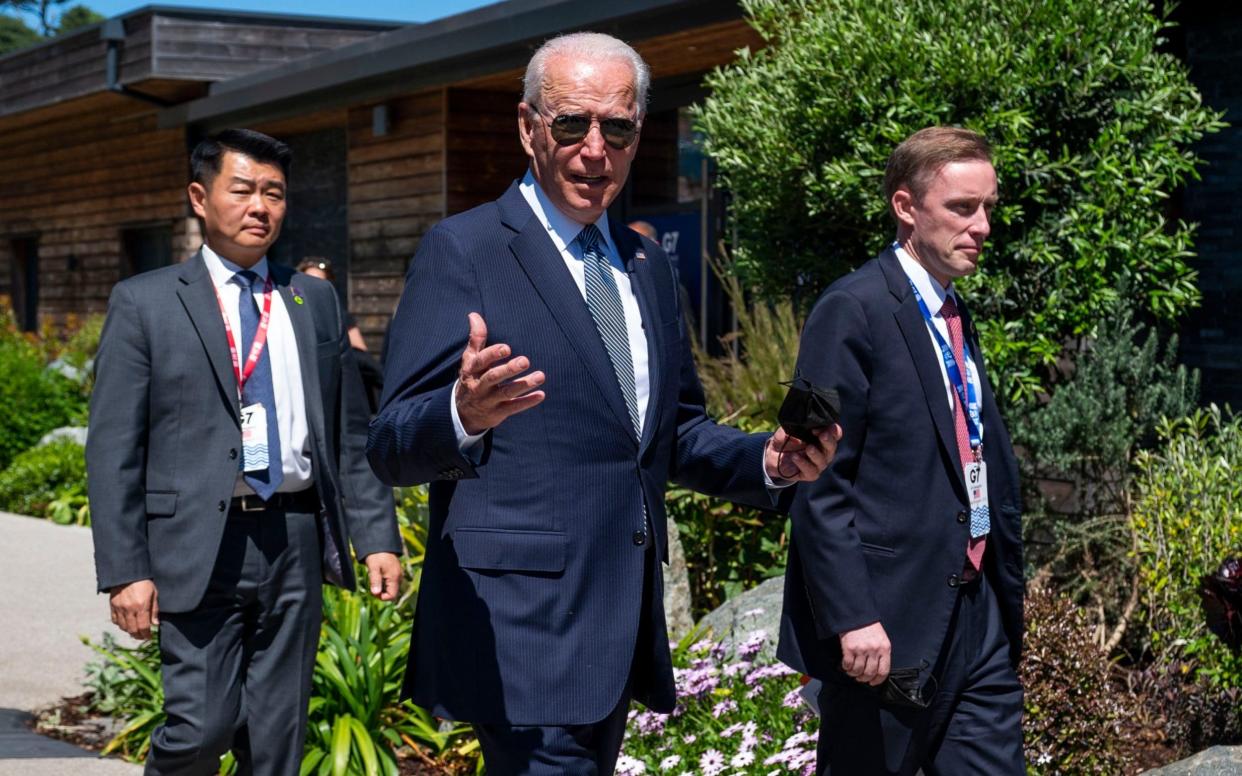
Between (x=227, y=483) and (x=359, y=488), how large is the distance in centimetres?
48

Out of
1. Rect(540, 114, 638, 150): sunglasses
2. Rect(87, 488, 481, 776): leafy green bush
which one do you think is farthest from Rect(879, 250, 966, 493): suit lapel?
Rect(87, 488, 481, 776): leafy green bush

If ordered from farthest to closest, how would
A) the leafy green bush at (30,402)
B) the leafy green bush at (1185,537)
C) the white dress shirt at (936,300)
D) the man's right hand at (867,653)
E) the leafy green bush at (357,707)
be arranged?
1. the leafy green bush at (30,402)
2. the leafy green bush at (357,707)
3. the leafy green bush at (1185,537)
4. the white dress shirt at (936,300)
5. the man's right hand at (867,653)

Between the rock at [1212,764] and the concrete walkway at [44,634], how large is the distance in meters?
3.83

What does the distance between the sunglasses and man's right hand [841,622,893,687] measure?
4.01 feet

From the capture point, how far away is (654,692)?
321 cm

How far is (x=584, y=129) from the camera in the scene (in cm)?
304

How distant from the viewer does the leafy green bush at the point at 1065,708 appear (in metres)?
4.87

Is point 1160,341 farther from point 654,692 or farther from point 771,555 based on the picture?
point 654,692

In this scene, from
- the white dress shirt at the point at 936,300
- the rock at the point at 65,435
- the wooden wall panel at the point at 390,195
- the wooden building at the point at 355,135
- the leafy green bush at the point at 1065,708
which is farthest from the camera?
the rock at the point at 65,435

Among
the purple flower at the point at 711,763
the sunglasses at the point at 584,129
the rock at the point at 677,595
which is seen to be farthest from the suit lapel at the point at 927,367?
the rock at the point at 677,595

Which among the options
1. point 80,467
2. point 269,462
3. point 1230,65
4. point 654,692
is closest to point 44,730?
point 269,462

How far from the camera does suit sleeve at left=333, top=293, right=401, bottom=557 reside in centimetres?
455

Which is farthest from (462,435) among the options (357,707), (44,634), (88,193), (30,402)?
(88,193)

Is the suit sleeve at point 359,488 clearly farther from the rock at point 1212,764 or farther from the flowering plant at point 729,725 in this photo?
the rock at point 1212,764
